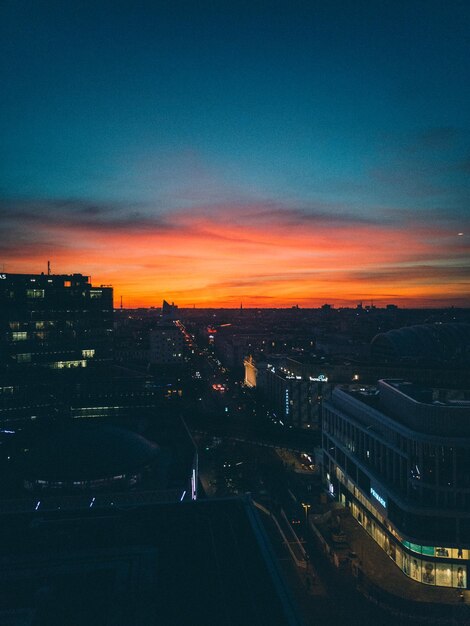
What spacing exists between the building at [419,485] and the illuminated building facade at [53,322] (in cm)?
5424

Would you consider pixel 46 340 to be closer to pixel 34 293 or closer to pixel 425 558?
pixel 34 293

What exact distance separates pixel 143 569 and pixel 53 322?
62.5m

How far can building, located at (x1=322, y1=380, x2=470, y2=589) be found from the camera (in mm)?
37844

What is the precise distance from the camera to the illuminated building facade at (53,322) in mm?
77938

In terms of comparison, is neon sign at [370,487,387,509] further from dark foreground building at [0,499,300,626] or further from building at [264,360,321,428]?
building at [264,360,321,428]

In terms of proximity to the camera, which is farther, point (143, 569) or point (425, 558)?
point (425, 558)

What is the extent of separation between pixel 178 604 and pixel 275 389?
251 ft

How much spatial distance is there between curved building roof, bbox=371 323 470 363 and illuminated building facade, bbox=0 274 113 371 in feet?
237

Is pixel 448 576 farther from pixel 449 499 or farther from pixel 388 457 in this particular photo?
pixel 388 457

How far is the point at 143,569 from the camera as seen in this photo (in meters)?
26.2

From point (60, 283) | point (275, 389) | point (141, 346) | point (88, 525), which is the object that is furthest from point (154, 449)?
point (141, 346)

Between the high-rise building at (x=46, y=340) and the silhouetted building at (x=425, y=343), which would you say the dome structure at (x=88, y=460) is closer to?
the high-rise building at (x=46, y=340)

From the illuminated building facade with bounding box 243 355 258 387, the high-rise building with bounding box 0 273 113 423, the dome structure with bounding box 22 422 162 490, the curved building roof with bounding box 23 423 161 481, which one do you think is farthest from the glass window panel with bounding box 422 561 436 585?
the illuminated building facade with bounding box 243 355 258 387

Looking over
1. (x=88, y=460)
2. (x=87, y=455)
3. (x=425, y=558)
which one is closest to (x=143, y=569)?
(x=88, y=460)
